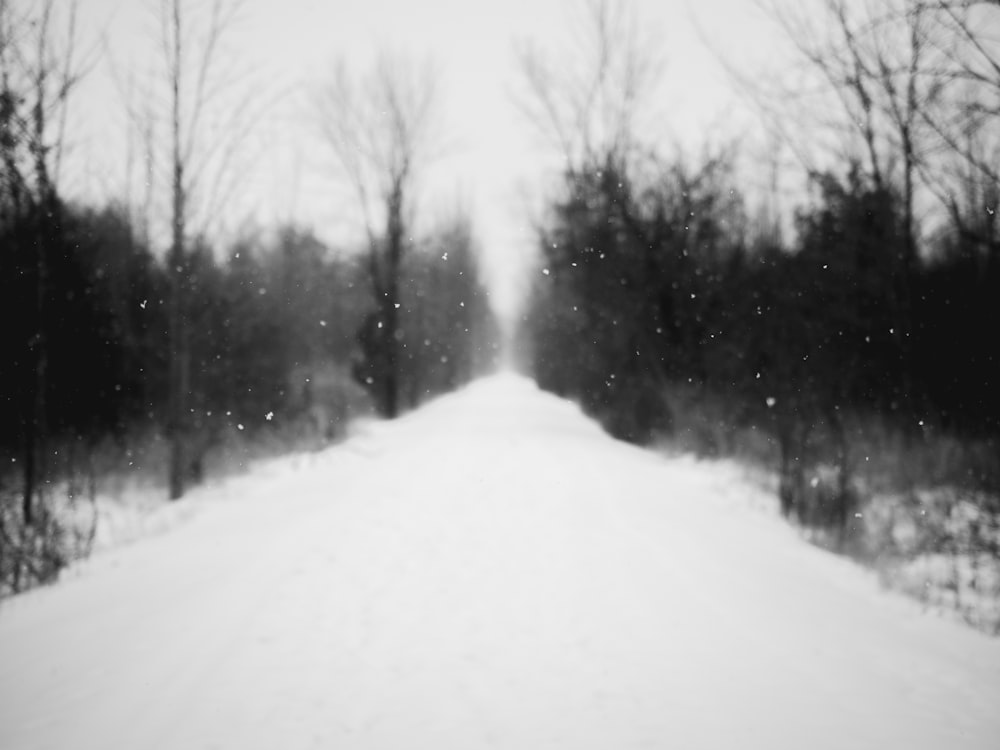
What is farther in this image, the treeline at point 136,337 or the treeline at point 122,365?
the treeline at point 136,337

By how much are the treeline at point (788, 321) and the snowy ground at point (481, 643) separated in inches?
118

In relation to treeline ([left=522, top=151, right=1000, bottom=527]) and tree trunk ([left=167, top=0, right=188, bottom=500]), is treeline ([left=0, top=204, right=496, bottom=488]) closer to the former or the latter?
tree trunk ([left=167, top=0, right=188, bottom=500])

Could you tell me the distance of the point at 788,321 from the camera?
10586mm

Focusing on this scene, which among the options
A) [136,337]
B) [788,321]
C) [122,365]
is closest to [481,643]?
[788,321]

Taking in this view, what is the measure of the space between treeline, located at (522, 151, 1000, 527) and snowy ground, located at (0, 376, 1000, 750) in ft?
9.81

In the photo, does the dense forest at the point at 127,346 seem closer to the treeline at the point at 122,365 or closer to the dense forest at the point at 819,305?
the treeline at the point at 122,365

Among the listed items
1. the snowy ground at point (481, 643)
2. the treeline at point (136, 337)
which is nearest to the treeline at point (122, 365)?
the treeline at point (136, 337)

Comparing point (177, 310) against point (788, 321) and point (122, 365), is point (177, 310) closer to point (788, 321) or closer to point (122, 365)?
point (122, 365)

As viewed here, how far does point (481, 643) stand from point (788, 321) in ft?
28.0

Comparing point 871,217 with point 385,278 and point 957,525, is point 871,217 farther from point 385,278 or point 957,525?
point 385,278

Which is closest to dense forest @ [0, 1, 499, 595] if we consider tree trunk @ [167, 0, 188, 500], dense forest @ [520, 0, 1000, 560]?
tree trunk @ [167, 0, 188, 500]

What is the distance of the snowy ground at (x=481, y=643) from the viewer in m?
3.47

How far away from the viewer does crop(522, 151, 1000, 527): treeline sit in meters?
9.57

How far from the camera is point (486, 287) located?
63.1m
